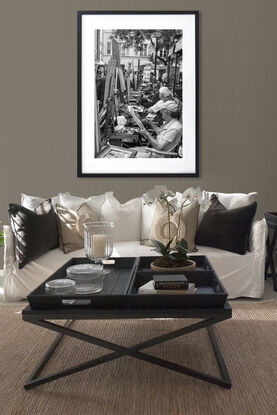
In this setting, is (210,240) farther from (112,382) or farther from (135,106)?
(112,382)

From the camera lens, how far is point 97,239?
2.77 meters

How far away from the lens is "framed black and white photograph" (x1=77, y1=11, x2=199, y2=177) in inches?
194

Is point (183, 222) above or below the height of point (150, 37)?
below

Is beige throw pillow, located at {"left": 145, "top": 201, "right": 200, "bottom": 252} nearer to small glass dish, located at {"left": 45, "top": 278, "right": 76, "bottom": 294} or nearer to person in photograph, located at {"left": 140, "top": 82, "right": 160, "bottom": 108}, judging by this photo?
person in photograph, located at {"left": 140, "top": 82, "right": 160, "bottom": 108}

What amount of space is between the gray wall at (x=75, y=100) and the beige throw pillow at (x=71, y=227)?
2.70 feet

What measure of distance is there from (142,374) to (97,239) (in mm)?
→ 775

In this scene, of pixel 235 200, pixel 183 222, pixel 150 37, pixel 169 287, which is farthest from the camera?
pixel 150 37

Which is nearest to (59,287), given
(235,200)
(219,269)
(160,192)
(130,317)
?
(130,317)

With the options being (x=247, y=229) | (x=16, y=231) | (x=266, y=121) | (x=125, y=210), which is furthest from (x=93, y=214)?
(x=266, y=121)

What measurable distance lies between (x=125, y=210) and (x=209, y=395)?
2.44m

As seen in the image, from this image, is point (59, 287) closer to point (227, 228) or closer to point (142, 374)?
point (142, 374)

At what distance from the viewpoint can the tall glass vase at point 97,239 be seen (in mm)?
2760

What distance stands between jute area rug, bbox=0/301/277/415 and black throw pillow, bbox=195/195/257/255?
76 centimetres

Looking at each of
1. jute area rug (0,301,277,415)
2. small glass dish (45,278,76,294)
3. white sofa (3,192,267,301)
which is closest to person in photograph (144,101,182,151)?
white sofa (3,192,267,301)
